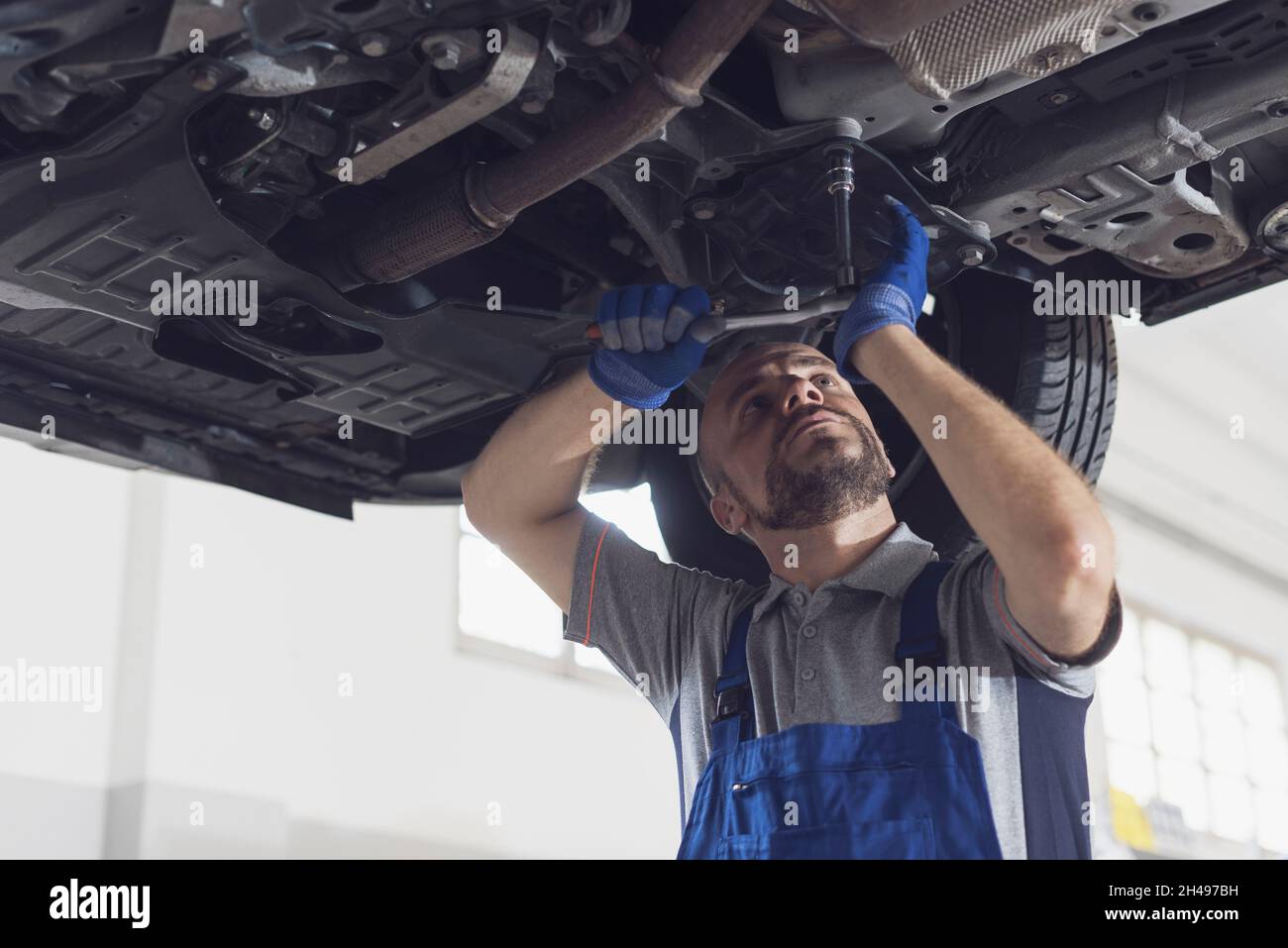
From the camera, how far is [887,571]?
6.17 feet

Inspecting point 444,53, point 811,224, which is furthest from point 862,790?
point 444,53

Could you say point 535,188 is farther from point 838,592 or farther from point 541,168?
point 838,592

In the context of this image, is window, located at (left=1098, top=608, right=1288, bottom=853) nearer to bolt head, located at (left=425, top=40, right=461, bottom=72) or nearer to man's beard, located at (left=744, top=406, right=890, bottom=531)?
man's beard, located at (left=744, top=406, right=890, bottom=531)

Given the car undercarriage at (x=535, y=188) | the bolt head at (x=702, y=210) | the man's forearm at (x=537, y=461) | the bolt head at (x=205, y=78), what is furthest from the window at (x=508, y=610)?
the bolt head at (x=205, y=78)

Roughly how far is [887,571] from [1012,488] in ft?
0.96

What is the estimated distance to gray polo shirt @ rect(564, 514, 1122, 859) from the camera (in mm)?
1688

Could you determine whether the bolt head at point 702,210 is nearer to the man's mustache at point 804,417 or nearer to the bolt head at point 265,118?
the man's mustache at point 804,417

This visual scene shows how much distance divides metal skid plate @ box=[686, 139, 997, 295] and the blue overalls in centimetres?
41

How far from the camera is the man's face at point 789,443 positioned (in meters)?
1.95

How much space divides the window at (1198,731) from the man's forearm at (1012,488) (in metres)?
7.11

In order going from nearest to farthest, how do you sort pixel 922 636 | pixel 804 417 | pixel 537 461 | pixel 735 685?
pixel 922 636 → pixel 735 685 → pixel 804 417 → pixel 537 461

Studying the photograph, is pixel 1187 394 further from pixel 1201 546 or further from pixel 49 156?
pixel 49 156

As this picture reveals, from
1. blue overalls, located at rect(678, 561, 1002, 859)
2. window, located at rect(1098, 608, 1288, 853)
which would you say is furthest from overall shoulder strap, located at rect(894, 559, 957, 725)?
window, located at rect(1098, 608, 1288, 853)
